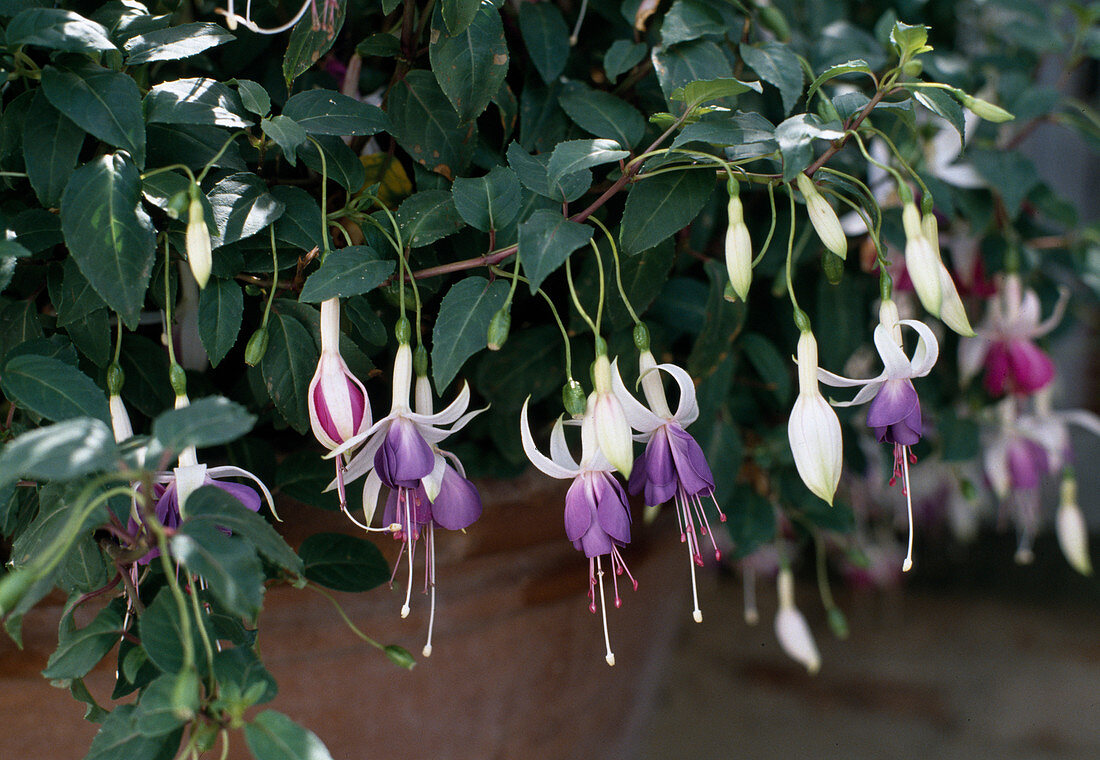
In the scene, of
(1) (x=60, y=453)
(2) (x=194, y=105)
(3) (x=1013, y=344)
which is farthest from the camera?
(3) (x=1013, y=344)

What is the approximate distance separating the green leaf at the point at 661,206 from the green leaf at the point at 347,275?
0.11m

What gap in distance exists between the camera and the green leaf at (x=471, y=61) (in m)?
0.44

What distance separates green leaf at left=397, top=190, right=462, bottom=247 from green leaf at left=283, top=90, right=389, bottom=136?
0.04 metres

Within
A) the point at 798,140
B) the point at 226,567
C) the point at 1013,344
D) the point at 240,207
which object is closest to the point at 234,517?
the point at 226,567

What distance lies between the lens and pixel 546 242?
360 millimetres

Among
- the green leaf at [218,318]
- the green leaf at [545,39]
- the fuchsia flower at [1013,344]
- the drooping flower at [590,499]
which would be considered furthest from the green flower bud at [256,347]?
the fuchsia flower at [1013,344]

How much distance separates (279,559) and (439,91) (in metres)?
0.27

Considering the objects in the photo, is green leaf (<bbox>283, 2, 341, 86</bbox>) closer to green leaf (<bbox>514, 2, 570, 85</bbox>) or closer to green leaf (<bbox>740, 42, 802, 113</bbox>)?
green leaf (<bbox>514, 2, 570, 85</bbox>)

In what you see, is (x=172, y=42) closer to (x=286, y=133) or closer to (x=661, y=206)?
(x=286, y=133)

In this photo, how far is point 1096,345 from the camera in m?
1.74

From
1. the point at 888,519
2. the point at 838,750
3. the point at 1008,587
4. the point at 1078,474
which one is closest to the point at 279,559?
the point at 838,750

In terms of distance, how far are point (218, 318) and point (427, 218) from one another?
0.11m

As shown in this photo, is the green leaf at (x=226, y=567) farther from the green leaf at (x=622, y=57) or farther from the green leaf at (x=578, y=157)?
the green leaf at (x=622, y=57)

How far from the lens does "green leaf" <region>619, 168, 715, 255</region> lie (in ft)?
1.32
